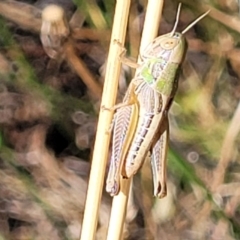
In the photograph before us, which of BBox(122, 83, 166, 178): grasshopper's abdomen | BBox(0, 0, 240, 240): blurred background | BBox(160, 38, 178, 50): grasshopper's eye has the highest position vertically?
BBox(160, 38, 178, 50): grasshopper's eye

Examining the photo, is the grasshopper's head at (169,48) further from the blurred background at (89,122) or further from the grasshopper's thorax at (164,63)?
the blurred background at (89,122)

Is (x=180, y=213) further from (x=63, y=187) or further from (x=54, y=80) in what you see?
(x=54, y=80)

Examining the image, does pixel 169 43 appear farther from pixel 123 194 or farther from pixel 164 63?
pixel 123 194

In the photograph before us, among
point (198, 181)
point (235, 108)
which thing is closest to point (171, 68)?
point (198, 181)

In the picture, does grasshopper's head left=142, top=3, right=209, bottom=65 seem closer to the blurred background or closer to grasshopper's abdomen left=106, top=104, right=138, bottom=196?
grasshopper's abdomen left=106, top=104, right=138, bottom=196

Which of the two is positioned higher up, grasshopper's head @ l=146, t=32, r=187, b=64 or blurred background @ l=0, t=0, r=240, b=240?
grasshopper's head @ l=146, t=32, r=187, b=64

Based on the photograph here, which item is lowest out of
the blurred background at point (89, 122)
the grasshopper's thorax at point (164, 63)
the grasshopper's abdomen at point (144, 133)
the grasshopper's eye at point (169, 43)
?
the blurred background at point (89, 122)

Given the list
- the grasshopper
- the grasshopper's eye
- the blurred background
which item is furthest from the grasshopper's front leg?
the blurred background

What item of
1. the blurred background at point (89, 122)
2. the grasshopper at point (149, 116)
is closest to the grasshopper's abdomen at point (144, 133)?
the grasshopper at point (149, 116)
